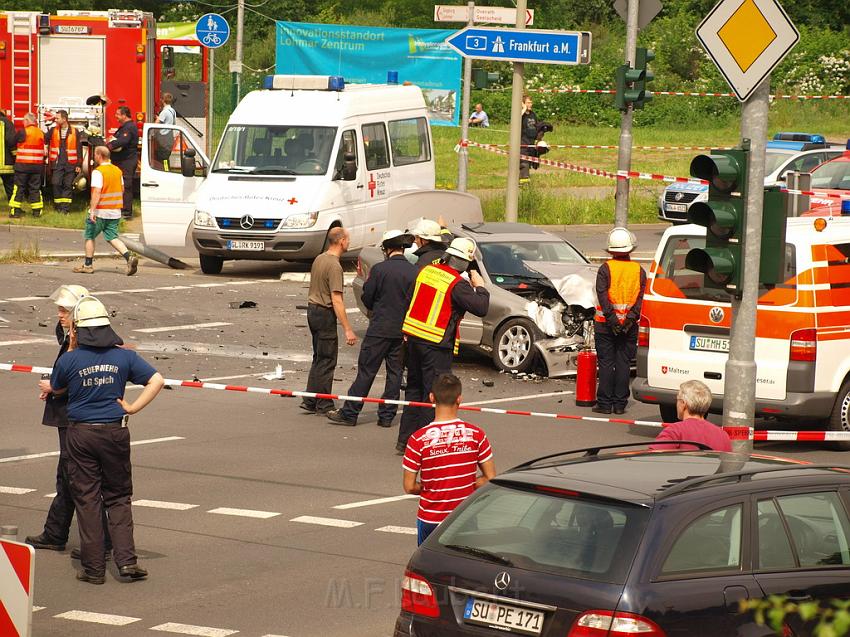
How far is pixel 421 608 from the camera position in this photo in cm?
638

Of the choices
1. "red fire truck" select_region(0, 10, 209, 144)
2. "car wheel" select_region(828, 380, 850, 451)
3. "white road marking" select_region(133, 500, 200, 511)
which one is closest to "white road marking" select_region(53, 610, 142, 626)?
"white road marking" select_region(133, 500, 200, 511)

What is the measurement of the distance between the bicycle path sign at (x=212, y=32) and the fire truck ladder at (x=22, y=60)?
3.30 meters

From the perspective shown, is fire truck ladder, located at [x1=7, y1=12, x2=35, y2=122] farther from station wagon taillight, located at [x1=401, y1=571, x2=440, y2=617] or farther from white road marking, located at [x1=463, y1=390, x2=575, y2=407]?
station wagon taillight, located at [x1=401, y1=571, x2=440, y2=617]

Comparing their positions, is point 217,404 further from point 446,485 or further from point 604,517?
point 604,517

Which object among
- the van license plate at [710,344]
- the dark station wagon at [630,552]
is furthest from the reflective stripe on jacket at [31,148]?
the dark station wagon at [630,552]

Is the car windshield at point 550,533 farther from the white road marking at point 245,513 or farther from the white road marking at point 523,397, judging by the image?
the white road marking at point 523,397

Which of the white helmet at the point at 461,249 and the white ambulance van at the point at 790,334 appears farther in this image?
the white ambulance van at the point at 790,334

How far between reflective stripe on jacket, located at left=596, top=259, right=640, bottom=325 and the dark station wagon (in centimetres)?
825

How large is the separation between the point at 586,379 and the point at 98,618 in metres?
7.93

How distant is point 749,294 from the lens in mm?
9617

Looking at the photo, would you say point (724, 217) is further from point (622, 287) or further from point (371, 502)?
point (622, 287)

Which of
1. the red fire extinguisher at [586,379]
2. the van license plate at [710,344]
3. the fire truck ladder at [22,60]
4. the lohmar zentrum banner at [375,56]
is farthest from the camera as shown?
the lohmar zentrum banner at [375,56]

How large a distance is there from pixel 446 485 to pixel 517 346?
9021mm

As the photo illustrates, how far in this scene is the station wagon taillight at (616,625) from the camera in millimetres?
5793
